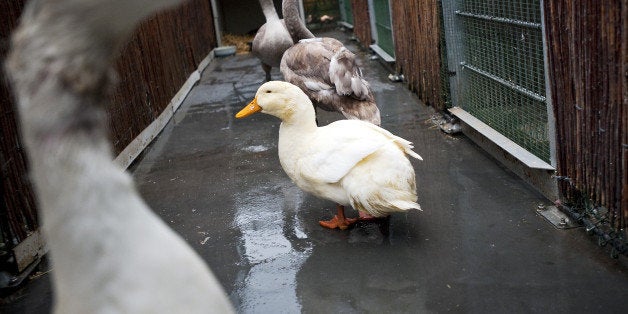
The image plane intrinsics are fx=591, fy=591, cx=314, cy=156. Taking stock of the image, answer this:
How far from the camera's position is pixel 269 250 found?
375cm

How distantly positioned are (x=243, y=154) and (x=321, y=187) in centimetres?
223

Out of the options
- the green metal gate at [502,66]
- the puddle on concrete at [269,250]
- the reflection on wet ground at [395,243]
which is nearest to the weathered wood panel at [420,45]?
the green metal gate at [502,66]

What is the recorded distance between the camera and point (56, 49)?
1067mm

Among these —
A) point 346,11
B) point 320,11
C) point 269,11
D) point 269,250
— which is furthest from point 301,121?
point 320,11

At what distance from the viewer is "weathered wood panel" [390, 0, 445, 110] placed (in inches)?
235

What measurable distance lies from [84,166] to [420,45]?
5.92 m

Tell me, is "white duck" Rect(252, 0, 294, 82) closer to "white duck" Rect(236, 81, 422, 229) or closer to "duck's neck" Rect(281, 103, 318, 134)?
"white duck" Rect(236, 81, 422, 229)

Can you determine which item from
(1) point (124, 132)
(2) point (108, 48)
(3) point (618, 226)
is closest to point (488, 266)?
(3) point (618, 226)

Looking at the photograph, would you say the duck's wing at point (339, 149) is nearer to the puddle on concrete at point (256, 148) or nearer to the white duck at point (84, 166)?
the puddle on concrete at point (256, 148)

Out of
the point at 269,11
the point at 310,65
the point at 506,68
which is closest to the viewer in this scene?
the point at 506,68

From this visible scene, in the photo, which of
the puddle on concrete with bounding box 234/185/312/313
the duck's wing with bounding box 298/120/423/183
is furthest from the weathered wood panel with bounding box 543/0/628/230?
the puddle on concrete with bounding box 234/185/312/313

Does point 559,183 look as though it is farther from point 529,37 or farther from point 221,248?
point 221,248

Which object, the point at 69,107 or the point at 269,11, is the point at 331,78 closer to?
the point at 269,11

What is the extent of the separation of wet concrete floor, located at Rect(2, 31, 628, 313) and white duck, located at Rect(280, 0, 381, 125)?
671 mm
